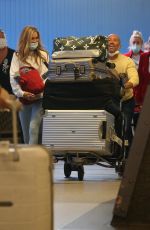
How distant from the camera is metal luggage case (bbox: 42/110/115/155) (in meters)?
4.35

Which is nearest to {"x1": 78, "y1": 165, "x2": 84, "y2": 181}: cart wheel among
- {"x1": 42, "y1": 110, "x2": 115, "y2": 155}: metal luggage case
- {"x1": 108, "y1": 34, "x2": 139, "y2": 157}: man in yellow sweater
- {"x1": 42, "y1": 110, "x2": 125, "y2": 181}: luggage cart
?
{"x1": 42, "y1": 110, "x2": 125, "y2": 181}: luggage cart

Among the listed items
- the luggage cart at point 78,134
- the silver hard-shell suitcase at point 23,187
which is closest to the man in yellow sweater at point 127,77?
the luggage cart at point 78,134

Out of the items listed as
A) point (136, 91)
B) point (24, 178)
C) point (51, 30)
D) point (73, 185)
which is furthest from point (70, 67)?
point (51, 30)

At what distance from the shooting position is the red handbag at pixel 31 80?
184 inches

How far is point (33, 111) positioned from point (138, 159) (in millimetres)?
2767

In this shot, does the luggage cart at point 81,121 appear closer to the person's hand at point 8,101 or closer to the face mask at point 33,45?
the face mask at point 33,45

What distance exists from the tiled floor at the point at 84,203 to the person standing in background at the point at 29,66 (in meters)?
0.55

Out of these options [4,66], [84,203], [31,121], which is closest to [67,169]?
[31,121]

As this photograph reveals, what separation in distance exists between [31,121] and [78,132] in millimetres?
579

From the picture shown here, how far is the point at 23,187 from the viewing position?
1.45m

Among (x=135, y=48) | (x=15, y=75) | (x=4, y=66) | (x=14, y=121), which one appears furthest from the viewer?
(x=135, y=48)

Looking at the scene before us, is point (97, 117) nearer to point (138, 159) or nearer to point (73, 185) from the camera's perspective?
point (73, 185)

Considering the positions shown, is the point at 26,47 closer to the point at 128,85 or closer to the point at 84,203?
the point at 128,85

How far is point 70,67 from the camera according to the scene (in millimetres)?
4492
